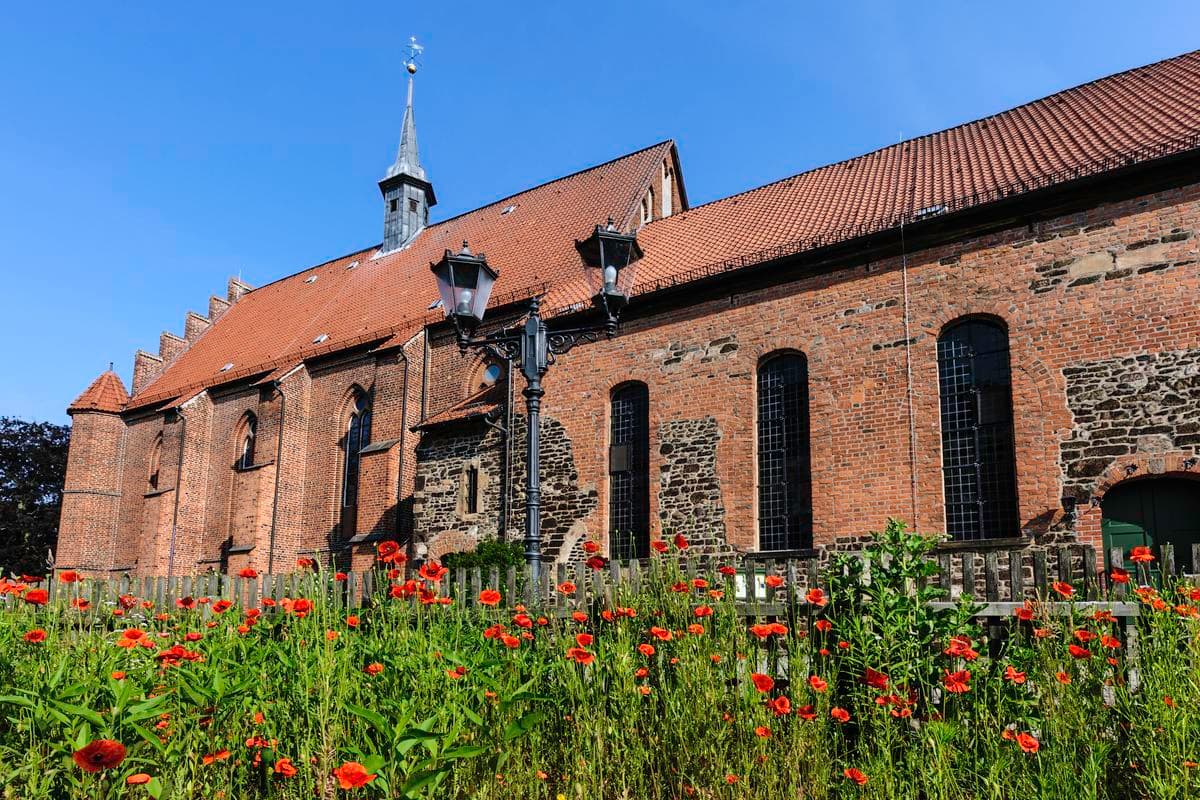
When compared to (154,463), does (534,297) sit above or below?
below

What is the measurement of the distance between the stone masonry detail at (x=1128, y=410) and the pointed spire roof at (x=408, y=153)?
26.4m

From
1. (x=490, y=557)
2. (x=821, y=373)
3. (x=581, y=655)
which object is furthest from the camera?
(x=490, y=557)

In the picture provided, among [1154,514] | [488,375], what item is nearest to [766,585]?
[1154,514]

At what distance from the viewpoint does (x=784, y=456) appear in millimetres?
14789

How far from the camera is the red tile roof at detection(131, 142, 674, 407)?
Answer: 74.4 ft

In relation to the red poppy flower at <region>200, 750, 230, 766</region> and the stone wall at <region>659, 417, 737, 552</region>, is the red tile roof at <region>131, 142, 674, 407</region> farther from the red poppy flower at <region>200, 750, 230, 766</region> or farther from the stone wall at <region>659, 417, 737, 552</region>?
the red poppy flower at <region>200, 750, 230, 766</region>

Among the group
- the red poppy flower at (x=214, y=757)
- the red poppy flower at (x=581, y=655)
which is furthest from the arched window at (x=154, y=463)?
the red poppy flower at (x=581, y=655)

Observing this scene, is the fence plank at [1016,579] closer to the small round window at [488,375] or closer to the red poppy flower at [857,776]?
the red poppy flower at [857,776]

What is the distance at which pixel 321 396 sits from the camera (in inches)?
984

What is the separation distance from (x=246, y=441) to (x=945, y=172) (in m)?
20.4

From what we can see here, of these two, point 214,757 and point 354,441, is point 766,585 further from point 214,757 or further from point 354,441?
point 354,441

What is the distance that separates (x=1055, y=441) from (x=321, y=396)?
18554mm

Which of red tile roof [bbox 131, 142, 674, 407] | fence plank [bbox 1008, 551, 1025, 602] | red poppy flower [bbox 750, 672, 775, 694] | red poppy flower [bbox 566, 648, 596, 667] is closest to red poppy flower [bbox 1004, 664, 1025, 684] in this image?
red poppy flower [bbox 750, 672, 775, 694]

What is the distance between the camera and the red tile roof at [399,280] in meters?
22.7
